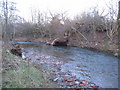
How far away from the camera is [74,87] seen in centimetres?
346

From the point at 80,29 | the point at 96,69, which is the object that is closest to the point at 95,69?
the point at 96,69

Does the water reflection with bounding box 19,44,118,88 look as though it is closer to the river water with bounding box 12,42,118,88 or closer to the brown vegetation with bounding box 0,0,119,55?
the river water with bounding box 12,42,118,88

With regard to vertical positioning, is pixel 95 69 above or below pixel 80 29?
below

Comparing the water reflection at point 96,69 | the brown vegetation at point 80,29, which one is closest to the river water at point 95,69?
the water reflection at point 96,69

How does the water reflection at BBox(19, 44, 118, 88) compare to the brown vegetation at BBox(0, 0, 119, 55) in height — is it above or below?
below

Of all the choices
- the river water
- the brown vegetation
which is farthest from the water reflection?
the brown vegetation

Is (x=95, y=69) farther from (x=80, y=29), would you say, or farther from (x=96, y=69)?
(x=80, y=29)

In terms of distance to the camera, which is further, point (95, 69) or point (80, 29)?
point (80, 29)

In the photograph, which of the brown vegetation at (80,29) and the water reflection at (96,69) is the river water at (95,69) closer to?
the water reflection at (96,69)

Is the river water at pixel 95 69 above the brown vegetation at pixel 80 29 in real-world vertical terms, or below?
below

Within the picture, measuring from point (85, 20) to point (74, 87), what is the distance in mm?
18429

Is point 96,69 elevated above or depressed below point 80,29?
below

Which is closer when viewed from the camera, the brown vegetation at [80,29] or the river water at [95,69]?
the river water at [95,69]

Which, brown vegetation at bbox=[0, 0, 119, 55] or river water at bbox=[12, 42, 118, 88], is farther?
brown vegetation at bbox=[0, 0, 119, 55]
